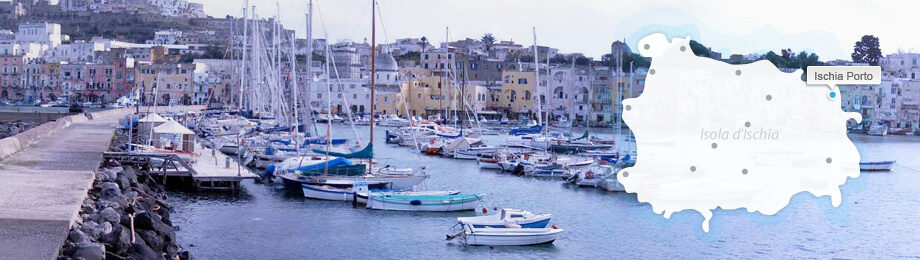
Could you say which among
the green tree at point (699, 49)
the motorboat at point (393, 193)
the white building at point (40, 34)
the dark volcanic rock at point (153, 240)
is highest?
the white building at point (40, 34)

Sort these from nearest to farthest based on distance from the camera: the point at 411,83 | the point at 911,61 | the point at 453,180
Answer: the point at 453,180, the point at 911,61, the point at 411,83

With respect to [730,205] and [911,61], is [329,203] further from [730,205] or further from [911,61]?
[911,61]

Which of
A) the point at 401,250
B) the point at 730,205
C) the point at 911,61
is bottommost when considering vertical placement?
the point at 401,250

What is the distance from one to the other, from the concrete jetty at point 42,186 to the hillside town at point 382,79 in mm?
17132

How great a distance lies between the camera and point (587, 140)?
3250 centimetres

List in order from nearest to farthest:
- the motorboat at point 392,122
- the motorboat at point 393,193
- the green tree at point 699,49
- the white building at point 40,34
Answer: the green tree at point 699,49 → the motorboat at point 393,193 → the motorboat at point 392,122 → the white building at point 40,34

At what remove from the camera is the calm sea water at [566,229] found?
13109 mm

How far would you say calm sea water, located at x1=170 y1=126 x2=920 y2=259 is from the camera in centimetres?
1311

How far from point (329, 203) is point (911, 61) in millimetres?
38289

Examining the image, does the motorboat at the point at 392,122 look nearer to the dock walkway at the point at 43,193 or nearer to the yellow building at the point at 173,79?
the yellow building at the point at 173,79

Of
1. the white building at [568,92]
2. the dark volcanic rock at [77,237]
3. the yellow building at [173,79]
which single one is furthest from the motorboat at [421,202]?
the yellow building at [173,79]

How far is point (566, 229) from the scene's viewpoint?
591 inches

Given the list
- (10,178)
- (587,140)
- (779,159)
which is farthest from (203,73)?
(779,159)

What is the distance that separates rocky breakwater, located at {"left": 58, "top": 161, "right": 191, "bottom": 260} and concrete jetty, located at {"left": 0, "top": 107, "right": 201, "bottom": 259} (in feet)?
0.46
